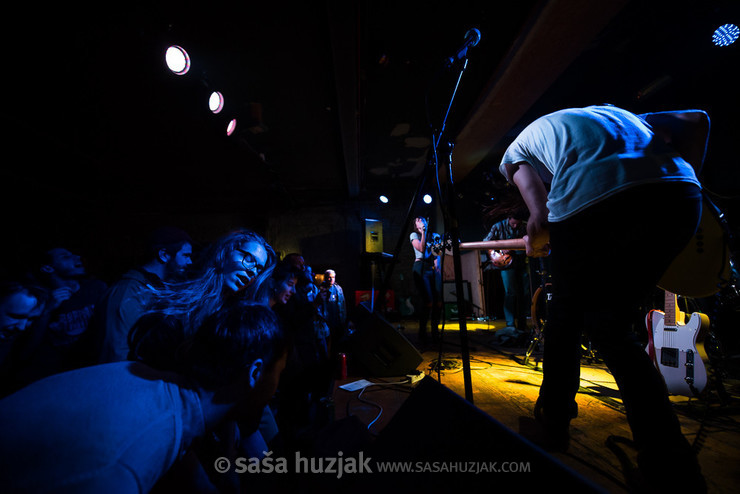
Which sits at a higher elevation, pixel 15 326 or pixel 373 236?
pixel 373 236

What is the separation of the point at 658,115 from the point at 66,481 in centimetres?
229

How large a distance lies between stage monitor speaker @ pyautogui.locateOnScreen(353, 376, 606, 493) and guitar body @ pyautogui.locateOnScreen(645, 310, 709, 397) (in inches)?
88.2

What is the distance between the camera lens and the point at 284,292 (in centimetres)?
291

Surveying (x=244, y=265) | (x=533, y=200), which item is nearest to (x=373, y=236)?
(x=244, y=265)

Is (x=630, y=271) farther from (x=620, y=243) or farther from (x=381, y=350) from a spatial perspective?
(x=381, y=350)

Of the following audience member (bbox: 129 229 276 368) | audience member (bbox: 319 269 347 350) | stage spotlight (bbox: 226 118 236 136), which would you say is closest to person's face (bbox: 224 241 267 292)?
audience member (bbox: 129 229 276 368)

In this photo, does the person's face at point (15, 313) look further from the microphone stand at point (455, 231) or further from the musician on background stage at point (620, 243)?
the musician on background stage at point (620, 243)

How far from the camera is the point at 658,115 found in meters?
1.22

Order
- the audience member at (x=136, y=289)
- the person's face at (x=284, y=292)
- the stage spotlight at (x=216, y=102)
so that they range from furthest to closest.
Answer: the stage spotlight at (x=216, y=102)
the person's face at (x=284, y=292)
the audience member at (x=136, y=289)

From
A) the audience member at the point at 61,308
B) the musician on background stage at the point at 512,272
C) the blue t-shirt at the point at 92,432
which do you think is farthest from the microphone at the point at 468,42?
the musician on background stage at the point at 512,272

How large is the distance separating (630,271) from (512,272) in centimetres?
383

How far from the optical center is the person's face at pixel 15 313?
5.82ft

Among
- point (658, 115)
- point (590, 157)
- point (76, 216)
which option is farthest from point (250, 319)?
point (76, 216)

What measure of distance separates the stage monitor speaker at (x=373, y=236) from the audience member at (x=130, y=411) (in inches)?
300
